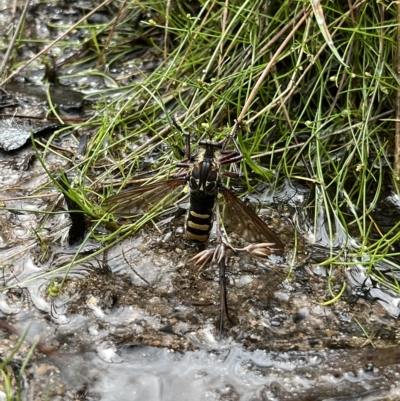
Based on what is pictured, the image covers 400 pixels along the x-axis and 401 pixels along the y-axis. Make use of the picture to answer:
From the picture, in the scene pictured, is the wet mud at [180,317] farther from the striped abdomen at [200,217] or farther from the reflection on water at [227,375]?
the striped abdomen at [200,217]

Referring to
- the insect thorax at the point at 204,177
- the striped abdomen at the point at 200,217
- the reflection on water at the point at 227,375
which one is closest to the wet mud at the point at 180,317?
the reflection on water at the point at 227,375

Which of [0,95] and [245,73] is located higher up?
[245,73]

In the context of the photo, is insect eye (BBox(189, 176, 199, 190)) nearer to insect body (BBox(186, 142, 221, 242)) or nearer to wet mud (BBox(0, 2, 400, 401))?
insect body (BBox(186, 142, 221, 242))

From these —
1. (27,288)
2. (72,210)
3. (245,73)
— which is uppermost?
(245,73)

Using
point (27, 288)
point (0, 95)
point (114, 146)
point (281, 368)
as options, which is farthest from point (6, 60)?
point (281, 368)

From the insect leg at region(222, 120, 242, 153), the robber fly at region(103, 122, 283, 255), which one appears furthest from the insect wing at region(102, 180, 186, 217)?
the insect leg at region(222, 120, 242, 153)

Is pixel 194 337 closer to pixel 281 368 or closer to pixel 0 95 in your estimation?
pixel 281 368
